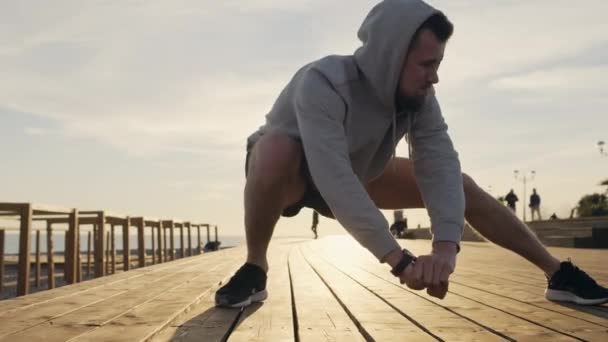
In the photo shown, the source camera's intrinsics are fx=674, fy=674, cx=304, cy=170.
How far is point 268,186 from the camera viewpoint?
2.57 meters

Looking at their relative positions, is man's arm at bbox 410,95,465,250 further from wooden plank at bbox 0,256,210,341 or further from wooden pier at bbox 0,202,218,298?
wooden pier at bbox 0,202,218,298

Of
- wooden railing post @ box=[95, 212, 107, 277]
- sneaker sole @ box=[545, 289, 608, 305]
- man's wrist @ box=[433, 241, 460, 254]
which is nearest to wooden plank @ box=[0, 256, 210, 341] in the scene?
man's wrist @ box=[433, 241, 460, 254]

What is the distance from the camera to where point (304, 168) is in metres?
2.63

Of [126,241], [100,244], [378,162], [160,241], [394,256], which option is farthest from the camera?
[160,241]

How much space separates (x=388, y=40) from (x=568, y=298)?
122 cm

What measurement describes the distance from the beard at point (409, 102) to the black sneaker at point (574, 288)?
89cm

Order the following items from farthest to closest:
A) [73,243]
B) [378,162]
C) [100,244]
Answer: [100,244] < [73,243] < [378,162]

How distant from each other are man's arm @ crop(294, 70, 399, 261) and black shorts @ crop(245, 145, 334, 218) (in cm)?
44

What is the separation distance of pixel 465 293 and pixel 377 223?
1.17 metres

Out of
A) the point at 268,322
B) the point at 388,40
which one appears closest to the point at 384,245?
the point at 268,322

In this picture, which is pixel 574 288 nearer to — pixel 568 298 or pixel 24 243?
pixel 568 298

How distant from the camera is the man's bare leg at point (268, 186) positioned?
2.50m

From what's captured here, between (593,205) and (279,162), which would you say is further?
(593,205)

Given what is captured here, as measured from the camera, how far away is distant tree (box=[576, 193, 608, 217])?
23.9m
